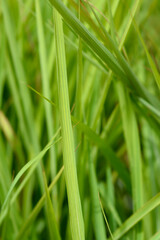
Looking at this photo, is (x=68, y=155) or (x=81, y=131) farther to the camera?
(x=81, y=131)

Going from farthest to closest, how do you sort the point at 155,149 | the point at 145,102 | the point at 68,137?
the point at 155,149 → the point at 145,102 → the point at 68,137

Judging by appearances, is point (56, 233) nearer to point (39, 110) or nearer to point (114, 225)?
point (114, 225)

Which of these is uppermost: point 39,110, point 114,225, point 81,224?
point 39,110

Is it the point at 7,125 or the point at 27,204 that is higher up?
the point at 7,125

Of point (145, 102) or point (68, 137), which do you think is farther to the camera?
point (145, 102)

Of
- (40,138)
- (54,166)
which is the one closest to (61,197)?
(54,166)
